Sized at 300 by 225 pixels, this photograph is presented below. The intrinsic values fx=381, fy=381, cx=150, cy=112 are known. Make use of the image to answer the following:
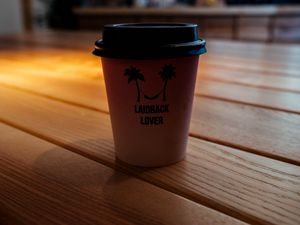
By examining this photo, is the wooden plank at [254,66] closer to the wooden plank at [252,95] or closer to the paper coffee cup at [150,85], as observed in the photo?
the wooden plank at [252,95]

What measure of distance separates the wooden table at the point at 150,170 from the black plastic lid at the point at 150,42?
150 millimetres

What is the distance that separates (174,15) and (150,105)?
2747mm

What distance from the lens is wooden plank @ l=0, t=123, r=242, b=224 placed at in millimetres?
379

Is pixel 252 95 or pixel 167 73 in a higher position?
pixel 167 73

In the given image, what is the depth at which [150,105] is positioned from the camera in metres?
0.46

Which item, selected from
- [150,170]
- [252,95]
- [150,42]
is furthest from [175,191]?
[252,95]

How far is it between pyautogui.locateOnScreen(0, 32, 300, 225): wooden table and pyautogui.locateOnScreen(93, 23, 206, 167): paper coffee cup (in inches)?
1.1

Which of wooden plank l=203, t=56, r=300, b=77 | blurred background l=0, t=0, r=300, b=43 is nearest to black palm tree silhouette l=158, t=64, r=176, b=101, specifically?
wooden plank l=203, t=56, r=300, b=77

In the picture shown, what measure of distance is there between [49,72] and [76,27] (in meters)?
2.76

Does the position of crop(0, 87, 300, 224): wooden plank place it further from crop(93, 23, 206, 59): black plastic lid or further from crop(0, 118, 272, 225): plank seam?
crop(93, 23, 206, 59): black plastic lid

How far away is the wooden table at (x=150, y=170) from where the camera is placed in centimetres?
39

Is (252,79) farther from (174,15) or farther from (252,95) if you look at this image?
(174,15)

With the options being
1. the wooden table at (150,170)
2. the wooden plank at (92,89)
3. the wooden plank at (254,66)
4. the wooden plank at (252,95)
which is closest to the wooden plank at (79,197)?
the wooden table at (150,170)

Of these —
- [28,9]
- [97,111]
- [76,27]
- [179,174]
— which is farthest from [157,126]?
[76,27]
